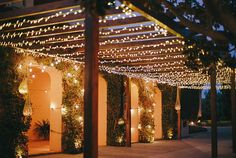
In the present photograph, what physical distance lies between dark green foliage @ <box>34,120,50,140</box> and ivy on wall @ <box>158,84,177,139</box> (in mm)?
5504

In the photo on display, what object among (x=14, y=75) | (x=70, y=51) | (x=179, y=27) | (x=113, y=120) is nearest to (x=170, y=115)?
(x=113, y=120)

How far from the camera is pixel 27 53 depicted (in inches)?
428

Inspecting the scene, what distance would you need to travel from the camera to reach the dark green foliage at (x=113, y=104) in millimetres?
14602

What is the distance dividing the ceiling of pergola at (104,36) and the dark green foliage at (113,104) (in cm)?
131

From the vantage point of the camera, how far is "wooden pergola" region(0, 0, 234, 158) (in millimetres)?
5938

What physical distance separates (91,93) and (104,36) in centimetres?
360

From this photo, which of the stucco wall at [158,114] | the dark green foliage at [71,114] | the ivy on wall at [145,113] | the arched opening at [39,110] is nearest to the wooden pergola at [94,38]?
the dark green foliage at [71,114]

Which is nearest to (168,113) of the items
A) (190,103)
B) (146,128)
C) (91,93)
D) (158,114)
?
(158,114)

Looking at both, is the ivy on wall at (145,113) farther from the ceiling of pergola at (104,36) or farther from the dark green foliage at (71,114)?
the dark green foliage at (71,114)

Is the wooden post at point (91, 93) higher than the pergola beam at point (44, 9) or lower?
lower

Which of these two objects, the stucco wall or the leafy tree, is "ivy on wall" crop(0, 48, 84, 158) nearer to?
the leafy tree

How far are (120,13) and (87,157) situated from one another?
2820 mm

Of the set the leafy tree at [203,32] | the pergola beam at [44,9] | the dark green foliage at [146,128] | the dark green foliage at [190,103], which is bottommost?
the dark green foliage at [146,128]

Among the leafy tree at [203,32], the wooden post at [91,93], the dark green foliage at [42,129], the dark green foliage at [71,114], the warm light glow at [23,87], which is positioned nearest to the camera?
the leafy tree at [203,32]
